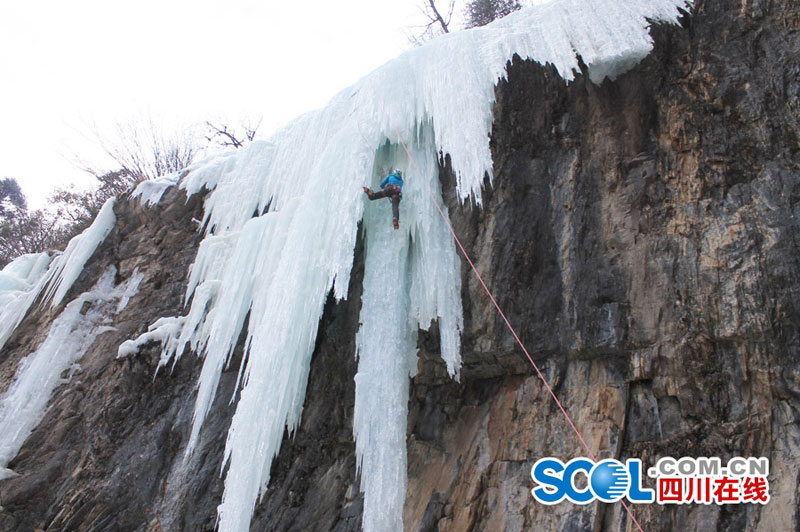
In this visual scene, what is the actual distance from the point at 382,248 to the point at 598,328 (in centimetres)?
188

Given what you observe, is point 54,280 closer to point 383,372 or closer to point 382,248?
point 382,248

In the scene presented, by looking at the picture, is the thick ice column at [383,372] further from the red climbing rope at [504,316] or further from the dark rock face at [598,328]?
the red climbing rope at [504,316]

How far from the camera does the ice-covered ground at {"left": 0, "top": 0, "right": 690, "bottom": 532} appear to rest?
164 inches

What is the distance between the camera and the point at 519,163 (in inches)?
178

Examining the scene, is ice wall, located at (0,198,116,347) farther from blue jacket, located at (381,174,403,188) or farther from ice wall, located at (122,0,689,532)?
blue jacket, located at (381,174,403,188)

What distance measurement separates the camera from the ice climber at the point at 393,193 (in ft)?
15.1

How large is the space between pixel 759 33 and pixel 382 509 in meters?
4.39

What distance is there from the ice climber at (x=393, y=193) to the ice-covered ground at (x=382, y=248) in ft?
0.34

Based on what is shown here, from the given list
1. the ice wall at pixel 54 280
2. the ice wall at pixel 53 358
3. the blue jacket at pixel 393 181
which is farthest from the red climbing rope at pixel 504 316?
the ice wall at pixel 54 280

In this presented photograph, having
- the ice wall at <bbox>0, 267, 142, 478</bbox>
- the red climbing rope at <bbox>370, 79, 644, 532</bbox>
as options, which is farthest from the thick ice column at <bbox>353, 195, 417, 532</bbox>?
the ice wall at <bbox>0, 267, 142, 478</bbox>

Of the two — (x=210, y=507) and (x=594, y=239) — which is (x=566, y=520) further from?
(x=210, y=507)

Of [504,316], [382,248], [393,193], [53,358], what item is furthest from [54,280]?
[504,316]

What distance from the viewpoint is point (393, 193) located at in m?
4.61

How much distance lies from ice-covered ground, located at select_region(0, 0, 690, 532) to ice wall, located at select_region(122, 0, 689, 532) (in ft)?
0.04
